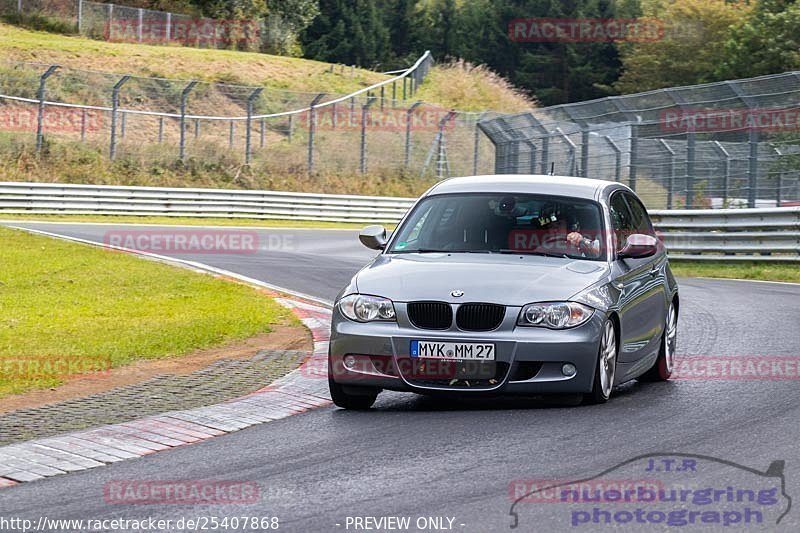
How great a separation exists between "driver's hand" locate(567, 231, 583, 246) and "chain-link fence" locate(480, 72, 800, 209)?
14866mm

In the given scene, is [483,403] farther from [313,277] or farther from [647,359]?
[313,277]

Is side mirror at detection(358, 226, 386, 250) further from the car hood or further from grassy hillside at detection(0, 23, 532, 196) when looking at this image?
grassy hillside at detection(0, 23, 532, 196)

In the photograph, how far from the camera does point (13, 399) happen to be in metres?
9.45

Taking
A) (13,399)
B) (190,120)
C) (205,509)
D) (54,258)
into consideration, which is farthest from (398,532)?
(190,120)

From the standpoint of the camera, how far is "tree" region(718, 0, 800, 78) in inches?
2685

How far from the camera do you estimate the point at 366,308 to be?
8.69m

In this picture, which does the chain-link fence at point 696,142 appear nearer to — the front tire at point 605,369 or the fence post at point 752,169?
the fence post at point 752,169

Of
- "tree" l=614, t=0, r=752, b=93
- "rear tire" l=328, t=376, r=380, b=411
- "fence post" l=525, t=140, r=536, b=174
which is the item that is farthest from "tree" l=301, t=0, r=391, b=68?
"rear tire" l=328, t=376, r=380, b=411

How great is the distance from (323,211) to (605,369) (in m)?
31.4

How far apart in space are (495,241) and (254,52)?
66620 millimetres

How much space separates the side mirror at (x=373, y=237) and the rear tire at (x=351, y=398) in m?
1.23

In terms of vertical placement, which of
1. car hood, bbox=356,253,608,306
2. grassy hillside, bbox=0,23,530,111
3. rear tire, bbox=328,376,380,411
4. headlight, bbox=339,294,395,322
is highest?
grassy hillside, bbox=0,23,530,111

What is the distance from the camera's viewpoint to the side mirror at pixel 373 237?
9680mm

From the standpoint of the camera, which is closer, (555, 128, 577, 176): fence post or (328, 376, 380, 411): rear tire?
(328, 376, 380, 411): rear tire
